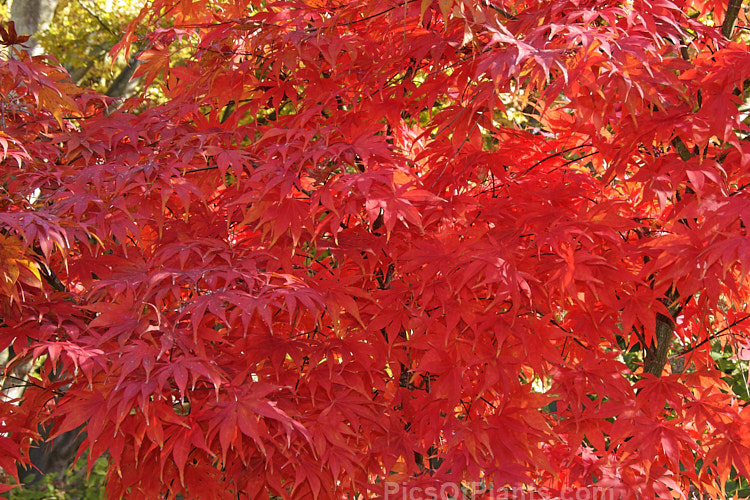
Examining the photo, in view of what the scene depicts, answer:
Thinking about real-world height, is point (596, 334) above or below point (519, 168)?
below

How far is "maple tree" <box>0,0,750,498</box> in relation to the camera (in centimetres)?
152

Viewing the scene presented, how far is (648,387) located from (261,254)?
1.14m

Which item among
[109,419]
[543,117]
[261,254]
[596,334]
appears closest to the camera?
[109,419]

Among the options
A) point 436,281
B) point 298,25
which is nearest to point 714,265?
point 436,281

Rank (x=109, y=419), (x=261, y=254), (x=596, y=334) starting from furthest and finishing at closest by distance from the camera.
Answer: (x=596, y=334) → (x=261, y=254) → (x=109, y=419)

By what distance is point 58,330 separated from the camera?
5.98 feet

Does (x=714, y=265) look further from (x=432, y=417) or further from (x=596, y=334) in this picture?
(x=432, y=417)

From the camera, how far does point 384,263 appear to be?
202cm

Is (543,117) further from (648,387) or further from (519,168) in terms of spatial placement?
(648,387)

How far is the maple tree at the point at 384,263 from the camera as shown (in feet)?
4.99

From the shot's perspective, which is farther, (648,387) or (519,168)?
(519,168)

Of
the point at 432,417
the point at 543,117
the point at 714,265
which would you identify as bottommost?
the point at 432,417

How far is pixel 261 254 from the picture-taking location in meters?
1.72

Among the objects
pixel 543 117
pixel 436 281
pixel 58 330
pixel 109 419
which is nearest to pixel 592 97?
pixel 543 117
